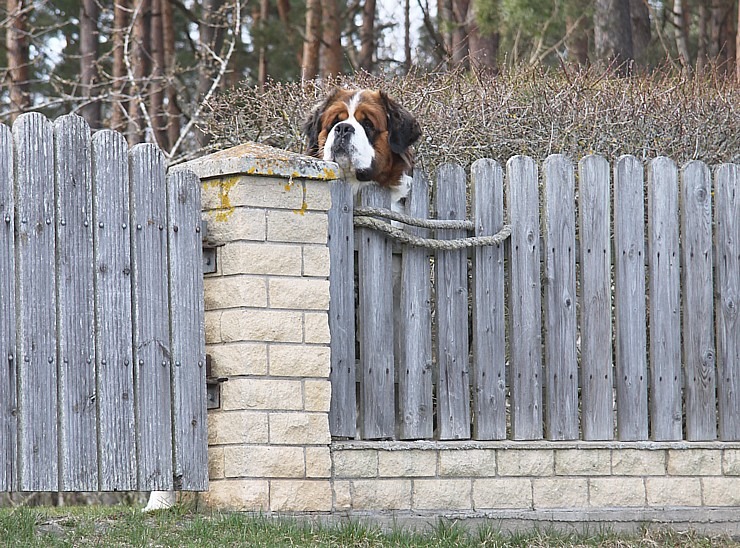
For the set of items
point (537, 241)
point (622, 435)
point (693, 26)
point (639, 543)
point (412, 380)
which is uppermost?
point (693, 26)

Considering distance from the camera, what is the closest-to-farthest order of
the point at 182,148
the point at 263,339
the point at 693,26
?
the point at 263,339 → the point at 182,148 → the point at 693,26

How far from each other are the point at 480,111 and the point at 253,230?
8.47 ft

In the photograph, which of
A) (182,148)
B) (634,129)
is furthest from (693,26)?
(634,129)

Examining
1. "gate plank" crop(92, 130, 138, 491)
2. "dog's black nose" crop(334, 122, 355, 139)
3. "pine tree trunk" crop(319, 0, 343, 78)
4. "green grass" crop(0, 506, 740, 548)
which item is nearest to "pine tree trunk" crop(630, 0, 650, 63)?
"pine tree trunk" crop(319, 0, 343, 78)

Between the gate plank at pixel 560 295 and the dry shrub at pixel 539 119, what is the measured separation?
1217mm

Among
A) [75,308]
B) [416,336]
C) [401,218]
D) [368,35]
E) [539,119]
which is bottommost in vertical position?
[416,336]

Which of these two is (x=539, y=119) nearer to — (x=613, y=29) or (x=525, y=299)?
(x=525, y=299)

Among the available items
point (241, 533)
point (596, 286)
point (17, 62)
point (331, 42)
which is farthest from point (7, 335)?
point (331, 42)

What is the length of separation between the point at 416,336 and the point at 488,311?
0.44 meters

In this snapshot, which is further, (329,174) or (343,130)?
(343,130)

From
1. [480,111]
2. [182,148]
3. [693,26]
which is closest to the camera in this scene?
[480,111]

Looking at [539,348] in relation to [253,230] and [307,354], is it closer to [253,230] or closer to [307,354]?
[307,354]

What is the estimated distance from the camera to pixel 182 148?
1441 cm

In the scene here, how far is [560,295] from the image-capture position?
606 centimetres
